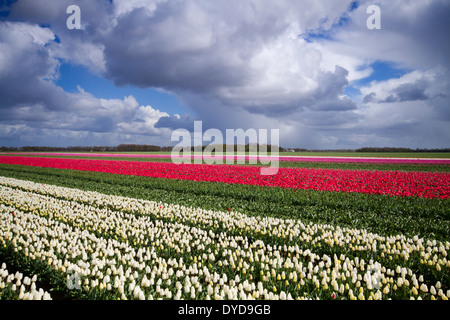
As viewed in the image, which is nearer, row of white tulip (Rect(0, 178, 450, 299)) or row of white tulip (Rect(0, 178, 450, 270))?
row of white tulip (Rect(0, 178, 450, 299))

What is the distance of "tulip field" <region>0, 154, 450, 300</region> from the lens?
15.3 feet

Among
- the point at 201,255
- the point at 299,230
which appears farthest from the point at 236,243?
the point at 299,230

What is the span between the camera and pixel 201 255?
645 centimetres

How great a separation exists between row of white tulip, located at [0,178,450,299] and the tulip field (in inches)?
1.4

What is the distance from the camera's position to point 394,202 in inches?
480

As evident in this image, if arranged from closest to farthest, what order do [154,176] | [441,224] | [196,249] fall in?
[196,249] < [441,224] < [154,176]

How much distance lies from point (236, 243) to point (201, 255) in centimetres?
93

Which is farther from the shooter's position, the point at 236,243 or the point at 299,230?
the point at 299,230

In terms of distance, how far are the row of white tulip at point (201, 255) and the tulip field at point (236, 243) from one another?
0.04 metres

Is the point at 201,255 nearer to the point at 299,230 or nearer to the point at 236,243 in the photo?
the point at 236,243

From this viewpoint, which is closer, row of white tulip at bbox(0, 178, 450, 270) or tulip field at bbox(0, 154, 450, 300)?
tulip field at bbox(0, 154, 450, 300)
